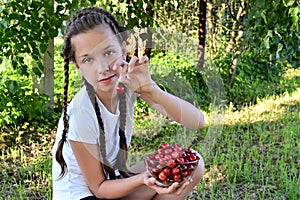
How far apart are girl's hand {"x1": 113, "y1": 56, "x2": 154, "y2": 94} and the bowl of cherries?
0.17 meters

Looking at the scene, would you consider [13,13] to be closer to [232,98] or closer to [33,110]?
[33,110]

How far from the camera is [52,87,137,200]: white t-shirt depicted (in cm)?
135

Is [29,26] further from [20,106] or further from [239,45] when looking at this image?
[239,45]

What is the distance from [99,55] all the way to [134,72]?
4.1 inches

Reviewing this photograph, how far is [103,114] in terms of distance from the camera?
1413mm

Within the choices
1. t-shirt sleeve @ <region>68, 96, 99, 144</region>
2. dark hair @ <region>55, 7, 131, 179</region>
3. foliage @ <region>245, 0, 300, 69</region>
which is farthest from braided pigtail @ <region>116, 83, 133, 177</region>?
foliage @ <region>245, 0, 300, 69</region>

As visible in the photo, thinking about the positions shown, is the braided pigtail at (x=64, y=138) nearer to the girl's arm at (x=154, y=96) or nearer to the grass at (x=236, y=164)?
the girl's arm at (x=154, y=96)

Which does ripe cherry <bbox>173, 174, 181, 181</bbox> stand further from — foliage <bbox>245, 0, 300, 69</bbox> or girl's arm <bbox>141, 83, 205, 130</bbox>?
foliage <bbox>245, 0, 300, 69</bbox>

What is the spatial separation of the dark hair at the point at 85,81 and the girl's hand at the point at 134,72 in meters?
0.09

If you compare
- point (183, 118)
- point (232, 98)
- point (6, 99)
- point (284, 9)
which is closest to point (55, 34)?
point (6, 99)

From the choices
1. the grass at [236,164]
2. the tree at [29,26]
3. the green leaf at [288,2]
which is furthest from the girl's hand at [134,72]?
the tree at [29,26]

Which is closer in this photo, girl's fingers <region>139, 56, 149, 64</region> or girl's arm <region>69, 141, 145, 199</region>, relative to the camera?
girl's fingers <region>139, 56, 149, 64</region>

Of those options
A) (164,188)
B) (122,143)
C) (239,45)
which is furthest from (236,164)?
(239,45)

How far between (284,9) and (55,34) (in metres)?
1.32
